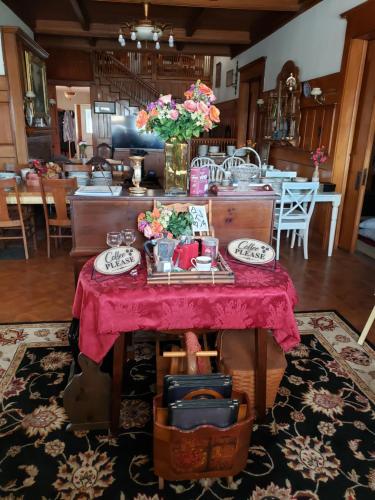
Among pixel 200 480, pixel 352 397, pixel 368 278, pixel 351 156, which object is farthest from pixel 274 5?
pixel 200 480

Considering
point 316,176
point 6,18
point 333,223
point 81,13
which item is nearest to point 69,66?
point 81,13

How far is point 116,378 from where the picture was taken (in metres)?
1.82

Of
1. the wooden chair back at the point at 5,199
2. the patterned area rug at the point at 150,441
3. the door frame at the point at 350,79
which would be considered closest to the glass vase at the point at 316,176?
the door frame at the point at 350,79

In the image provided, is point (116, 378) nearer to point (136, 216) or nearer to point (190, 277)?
point (190, 277)

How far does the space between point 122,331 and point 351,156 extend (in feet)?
13.7

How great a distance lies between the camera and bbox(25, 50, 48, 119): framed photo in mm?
6141

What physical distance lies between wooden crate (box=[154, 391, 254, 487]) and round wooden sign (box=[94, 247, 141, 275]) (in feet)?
2.11

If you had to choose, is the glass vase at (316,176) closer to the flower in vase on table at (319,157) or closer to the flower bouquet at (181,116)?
the flower in vase on table at (319,157)

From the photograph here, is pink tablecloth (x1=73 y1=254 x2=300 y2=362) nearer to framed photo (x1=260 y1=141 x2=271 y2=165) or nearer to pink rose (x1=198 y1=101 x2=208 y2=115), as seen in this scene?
pink rose (x1=198 y1=101 x2=208 y2=115)

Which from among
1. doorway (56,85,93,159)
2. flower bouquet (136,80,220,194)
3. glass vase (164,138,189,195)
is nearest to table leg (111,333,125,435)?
glass vase (164,138,189,195)

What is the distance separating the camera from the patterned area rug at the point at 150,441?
166 centimetres

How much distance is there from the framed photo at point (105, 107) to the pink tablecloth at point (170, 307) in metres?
9.56

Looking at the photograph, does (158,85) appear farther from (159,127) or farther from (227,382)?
(227,382)

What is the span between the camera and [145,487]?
166cm
